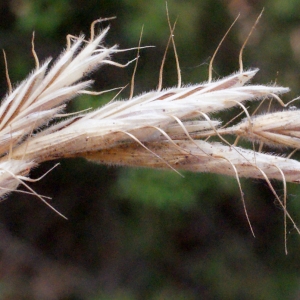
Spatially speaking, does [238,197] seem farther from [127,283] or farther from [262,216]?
[127,283]

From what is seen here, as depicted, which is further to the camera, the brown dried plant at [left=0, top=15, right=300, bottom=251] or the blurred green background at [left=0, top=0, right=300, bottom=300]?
the blurred green background at [left=0, top=0, right=300, bottom=300]

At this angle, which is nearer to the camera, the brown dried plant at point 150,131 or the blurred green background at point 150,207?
the brown dried plant at point 150,131

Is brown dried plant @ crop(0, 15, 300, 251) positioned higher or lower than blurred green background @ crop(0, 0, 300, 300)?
higher

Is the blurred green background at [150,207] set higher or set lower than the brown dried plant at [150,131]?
lower
